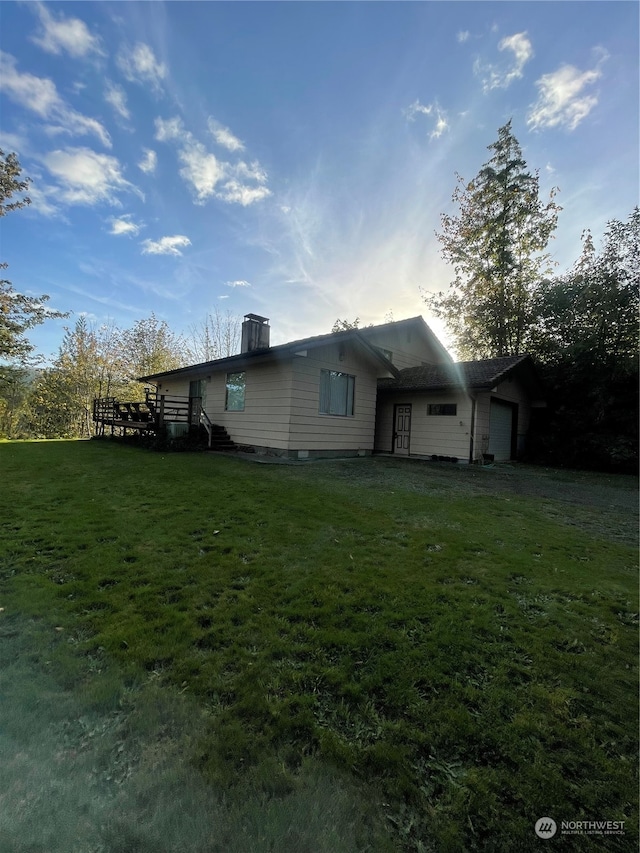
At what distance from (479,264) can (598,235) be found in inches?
260

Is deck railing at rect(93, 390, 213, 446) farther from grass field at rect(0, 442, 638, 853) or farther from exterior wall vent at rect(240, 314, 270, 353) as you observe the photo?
grass field at rect(0, 442, 638, 853)

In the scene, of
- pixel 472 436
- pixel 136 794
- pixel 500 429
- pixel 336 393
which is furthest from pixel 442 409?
pixel 136 794

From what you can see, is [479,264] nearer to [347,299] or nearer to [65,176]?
[347,299]

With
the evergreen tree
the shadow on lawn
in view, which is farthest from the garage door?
the shadow on lawn

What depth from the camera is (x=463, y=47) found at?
25.1 feet

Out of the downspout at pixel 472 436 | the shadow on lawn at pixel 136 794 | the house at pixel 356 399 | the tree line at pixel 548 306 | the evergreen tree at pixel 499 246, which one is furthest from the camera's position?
the evergreen tree at pixel 499 246

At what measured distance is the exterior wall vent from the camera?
522 inches

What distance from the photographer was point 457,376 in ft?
40.1

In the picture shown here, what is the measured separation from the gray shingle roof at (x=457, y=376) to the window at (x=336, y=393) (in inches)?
85.0

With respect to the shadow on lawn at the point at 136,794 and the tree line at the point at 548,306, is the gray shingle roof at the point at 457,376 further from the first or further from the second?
the shadow on lawn at the point at 136,794

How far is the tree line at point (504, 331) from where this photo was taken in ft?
42.1

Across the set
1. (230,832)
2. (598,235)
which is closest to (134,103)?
(230,832)

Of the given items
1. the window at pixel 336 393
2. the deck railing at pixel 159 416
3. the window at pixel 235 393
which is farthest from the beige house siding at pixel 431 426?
the deck railing at pixel 159 416

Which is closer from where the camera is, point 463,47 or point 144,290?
point 463,47
